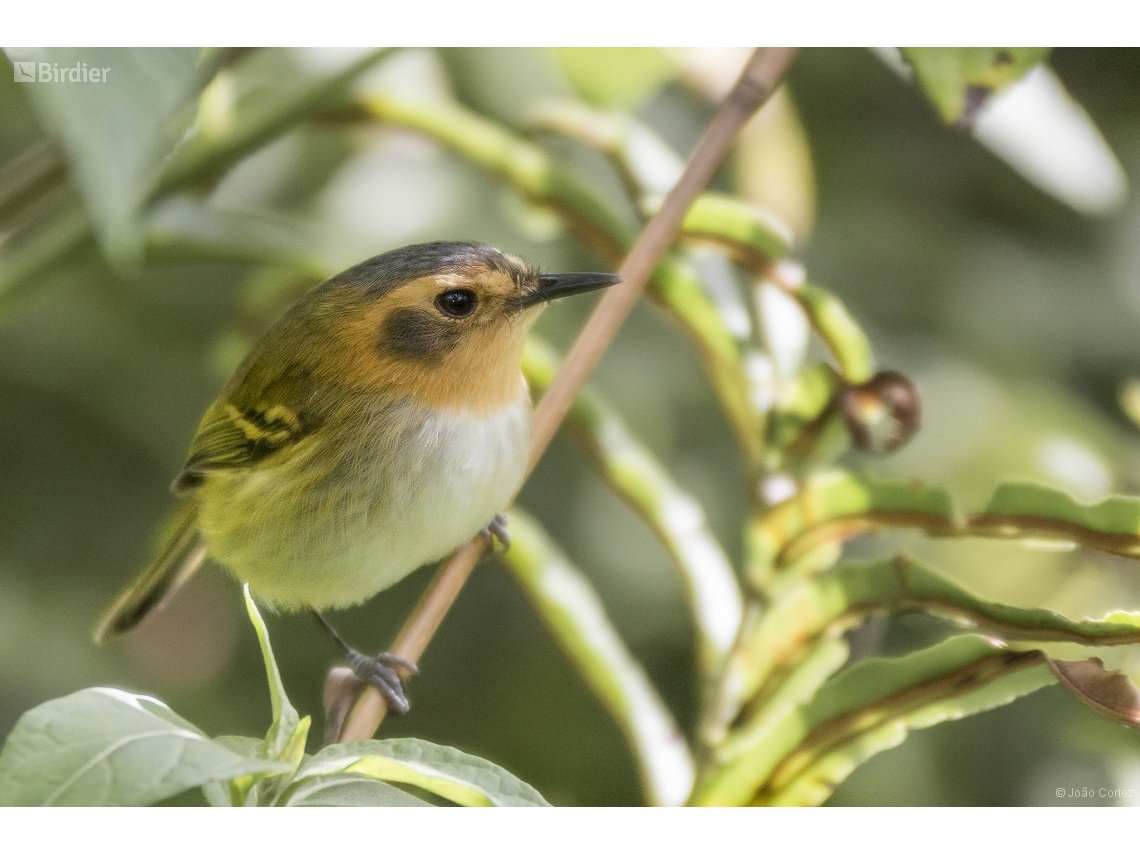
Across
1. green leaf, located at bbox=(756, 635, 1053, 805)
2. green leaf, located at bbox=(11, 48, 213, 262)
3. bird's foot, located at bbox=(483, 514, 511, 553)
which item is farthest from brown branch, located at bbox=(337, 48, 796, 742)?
green leaf, located at bbox=(11, 48, 213, 262)

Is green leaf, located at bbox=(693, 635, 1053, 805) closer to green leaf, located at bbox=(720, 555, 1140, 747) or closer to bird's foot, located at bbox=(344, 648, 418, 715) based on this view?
green leaf, located at bbox=(720, 555, 1140, 747)

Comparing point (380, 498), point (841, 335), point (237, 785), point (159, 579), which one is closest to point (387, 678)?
point (380, 498)

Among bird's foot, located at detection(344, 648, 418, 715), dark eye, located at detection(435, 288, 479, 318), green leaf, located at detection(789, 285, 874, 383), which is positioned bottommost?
bird's foot, located at detection(344, 648, 418, 715)

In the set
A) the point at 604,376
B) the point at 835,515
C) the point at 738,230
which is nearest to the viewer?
the point at 835,515

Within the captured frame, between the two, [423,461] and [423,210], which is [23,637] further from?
[423,210]

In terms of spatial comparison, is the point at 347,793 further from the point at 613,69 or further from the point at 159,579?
the point at 613,69

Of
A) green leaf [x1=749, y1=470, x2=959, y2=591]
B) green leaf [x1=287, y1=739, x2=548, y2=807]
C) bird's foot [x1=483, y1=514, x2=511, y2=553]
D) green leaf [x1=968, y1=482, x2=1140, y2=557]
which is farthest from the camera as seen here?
bird's foot [x1=483, y1=514, x2=511, y2=553]
